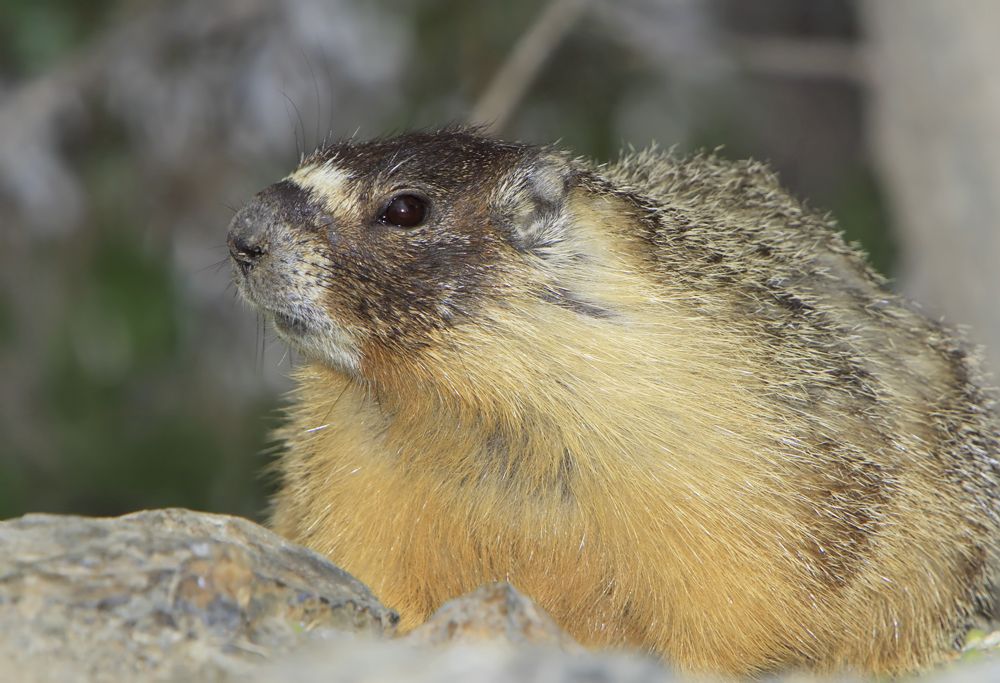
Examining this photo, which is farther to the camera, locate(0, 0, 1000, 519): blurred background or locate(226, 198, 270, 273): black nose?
Result: locate(0, 0, 1000, 519): blurred background

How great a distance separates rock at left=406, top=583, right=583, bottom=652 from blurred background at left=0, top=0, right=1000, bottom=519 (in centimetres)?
399

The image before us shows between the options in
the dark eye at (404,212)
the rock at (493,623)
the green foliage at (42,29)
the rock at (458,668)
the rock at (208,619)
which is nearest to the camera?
the rock at (458,668)

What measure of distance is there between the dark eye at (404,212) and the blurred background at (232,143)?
2854 millimetres

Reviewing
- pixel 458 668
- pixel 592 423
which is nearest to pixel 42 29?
pixel 592 423

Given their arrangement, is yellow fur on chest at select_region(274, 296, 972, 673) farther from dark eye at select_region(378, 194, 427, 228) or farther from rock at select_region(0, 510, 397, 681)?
rock at select_region(0, 510, 397, 681)

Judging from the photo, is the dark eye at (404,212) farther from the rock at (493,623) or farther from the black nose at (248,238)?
the rock at (493,623)

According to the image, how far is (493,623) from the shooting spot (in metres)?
2.54

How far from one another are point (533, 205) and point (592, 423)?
657 millimetres

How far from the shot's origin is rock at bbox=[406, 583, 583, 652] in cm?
253

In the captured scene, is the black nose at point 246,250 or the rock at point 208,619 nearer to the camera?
the rock at point 208,619

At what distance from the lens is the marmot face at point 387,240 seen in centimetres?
355

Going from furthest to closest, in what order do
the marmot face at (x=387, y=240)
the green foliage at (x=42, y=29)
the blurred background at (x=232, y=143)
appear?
the green foliage at (x=42, y=29)
the blurred background at (x=232, y=143)
the marmot face at (x=387, y=240)

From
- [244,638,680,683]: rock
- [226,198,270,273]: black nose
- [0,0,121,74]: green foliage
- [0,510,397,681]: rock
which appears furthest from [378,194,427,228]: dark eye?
[0,0,121,74]: green foliage

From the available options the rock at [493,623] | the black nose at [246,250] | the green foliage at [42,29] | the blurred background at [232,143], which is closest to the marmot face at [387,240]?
the black nose at [246,250]
